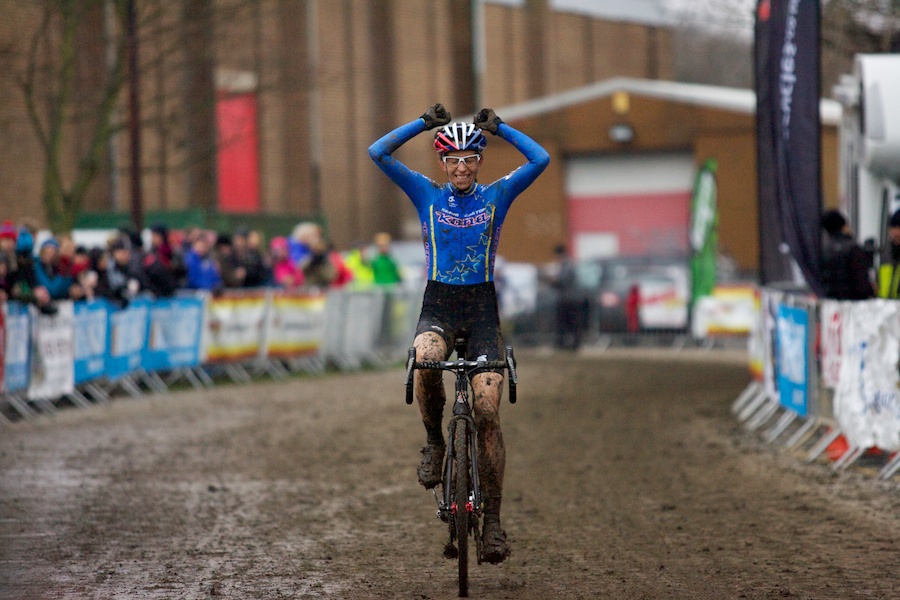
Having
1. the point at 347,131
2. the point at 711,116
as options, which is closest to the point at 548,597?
the point at 711,116

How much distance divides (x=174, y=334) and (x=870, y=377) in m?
10.6

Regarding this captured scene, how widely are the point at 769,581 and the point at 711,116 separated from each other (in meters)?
37.6

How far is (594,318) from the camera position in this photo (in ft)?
99.2

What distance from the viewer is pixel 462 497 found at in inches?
282

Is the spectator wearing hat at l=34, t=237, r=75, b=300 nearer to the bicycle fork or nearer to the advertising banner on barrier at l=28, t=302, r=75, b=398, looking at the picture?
the advertising banner on barrier at l=28, t=302, r=75, b=398

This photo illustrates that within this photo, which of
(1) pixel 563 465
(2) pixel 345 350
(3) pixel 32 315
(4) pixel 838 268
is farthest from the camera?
(2) pixel 345 350

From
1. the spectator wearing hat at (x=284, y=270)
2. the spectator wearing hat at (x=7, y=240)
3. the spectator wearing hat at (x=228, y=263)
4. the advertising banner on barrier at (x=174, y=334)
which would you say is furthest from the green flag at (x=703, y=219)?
the spectator wearing hat at (x=7, y=240)

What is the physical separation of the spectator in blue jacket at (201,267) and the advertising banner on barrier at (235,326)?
9.6 inches

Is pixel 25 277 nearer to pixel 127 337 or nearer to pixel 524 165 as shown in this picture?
pixel 127 337

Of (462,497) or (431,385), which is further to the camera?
(431,385)

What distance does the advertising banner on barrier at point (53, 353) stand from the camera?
628 inches

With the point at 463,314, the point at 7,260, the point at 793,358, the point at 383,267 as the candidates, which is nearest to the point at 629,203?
the point at 383,267

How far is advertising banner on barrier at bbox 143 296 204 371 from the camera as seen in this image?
19031mm

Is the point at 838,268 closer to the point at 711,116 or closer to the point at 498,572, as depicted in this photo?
the point at 498,572
